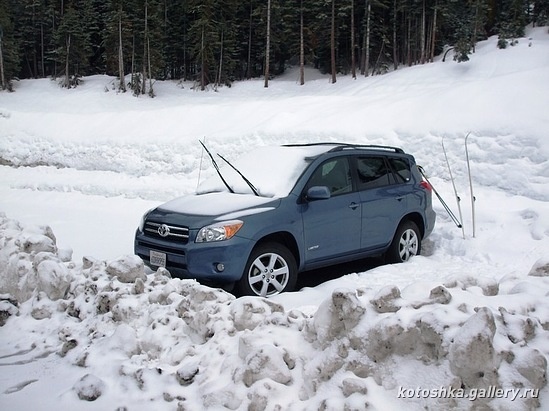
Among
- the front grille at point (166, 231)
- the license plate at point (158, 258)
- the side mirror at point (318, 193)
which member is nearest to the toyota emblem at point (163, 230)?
the front grille at point (166, 231)

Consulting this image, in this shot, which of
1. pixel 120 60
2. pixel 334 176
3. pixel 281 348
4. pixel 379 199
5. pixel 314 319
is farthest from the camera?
pixel 120 60

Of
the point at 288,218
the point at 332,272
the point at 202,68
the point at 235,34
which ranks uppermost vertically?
the point at 235,34

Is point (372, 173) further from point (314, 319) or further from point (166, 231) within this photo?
point (314, 319)

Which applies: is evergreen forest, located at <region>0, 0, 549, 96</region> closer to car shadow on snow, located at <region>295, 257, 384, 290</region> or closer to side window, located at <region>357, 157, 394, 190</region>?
side window, located at <region>357, 157, 394, 190</region>

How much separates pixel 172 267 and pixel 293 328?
2330mm

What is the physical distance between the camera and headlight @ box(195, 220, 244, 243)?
17.3 feet

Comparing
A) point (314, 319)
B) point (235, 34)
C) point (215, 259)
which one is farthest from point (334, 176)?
point (235, 34)

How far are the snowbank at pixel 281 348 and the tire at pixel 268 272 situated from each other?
3.16 feet

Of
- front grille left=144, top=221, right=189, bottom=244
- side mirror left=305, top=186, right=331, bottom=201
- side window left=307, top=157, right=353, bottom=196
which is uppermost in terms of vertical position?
side window left=307, top=157, right=353, bottom=196

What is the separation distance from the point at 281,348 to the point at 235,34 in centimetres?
4036

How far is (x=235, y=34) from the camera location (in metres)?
40.6

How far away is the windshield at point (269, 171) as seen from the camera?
20.1 feet

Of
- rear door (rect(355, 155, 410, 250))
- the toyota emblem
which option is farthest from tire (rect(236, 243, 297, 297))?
rear door (rect(355, 155, 410, 250))

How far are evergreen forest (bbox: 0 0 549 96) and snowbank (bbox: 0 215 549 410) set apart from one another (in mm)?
30140
